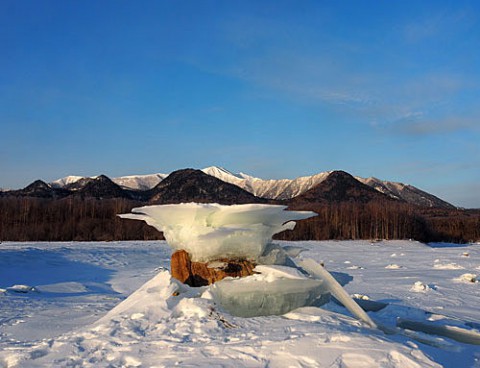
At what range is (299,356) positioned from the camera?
2.73m

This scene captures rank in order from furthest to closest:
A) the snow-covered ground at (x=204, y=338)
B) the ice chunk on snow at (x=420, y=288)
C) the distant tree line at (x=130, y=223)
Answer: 1. the distant tree line at (x=130, y=223)
2. the ice chunk on snow at (x=420, y=288)
3. the snow-covered ground at (x=204, y=338)

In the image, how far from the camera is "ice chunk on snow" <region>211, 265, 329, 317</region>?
12.4 feet

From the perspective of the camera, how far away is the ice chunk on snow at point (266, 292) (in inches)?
148

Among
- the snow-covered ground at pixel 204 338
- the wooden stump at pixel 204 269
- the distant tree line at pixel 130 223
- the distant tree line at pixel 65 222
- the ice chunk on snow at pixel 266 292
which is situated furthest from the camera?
the distant tree line at pixel 130 223

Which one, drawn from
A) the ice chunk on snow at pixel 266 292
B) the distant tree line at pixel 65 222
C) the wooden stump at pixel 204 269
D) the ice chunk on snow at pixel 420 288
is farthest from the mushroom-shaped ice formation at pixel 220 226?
the distant tree line at pixel 65 222

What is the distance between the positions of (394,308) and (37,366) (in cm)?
401

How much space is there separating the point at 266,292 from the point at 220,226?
733mm

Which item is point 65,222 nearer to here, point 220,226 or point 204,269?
point 204,269

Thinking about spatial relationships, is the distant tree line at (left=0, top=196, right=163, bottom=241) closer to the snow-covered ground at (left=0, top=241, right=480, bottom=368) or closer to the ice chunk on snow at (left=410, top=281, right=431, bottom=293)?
the ice chunk on snow at (left=410, top=281, right=431, bottom=293)

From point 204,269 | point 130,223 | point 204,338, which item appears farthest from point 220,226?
point 130,223

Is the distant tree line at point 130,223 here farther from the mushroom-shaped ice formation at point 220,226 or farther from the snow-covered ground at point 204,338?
the mushroom-shaped ice formation at point 220,226

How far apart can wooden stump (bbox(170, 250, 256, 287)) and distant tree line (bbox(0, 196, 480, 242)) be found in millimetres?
27551

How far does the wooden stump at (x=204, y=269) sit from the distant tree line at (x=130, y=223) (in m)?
27.6

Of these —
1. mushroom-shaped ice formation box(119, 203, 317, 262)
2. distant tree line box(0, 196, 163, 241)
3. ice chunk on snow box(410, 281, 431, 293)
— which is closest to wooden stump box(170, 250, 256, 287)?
mushroom-shaped ice formation box(119, 203, 317, 262)
